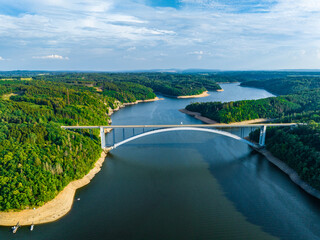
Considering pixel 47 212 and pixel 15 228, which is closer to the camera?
pixel 15 228

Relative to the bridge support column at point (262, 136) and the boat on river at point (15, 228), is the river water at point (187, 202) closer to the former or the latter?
the boat on river at point (15, 228)

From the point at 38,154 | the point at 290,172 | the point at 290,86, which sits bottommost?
the point at 290,172

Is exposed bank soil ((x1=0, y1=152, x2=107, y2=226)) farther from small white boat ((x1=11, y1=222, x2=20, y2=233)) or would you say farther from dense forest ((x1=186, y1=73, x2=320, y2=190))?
dense forest ((x1=186, y1=73, x2=320, y2=190))

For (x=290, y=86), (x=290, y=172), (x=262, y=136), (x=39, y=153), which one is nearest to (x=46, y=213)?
(x=39, y=153)

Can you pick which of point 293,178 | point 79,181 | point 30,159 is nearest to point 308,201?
point 293,178

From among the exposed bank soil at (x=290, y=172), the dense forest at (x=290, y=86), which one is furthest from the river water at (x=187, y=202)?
the dense forest at (x=290, y=86)

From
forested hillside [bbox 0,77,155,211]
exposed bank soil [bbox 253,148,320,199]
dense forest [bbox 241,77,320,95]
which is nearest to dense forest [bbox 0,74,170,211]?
forested hillside [bbox 0,77,155,211]

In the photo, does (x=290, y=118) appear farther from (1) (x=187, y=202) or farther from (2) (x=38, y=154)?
(2) (x=38, y=154)
